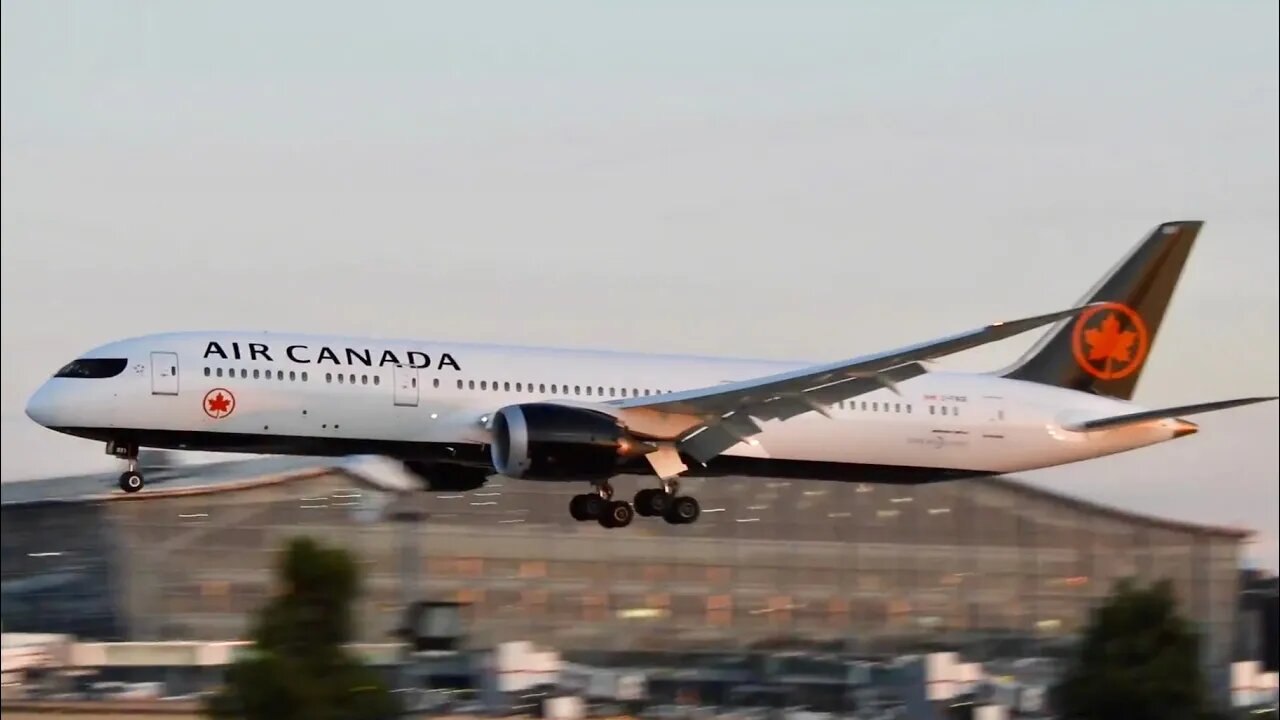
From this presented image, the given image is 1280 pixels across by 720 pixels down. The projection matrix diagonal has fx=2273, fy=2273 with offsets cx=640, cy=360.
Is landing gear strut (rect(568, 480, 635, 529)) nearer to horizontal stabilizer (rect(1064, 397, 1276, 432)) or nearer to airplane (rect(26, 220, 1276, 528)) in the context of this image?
airplane (rect(26, 220, 1276, 528))

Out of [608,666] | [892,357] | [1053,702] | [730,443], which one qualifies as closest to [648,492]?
[730,443]

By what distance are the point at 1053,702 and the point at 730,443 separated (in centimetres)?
891

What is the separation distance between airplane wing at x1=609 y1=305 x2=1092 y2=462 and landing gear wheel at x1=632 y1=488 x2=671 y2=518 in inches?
44.3

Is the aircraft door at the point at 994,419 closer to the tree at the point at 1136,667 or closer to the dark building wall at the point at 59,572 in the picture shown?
the tree at the point at 1136,667

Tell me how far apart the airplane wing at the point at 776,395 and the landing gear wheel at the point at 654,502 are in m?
1.13

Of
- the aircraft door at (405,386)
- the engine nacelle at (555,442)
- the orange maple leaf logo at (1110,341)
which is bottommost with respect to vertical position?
the engine nacelle at (555,442)

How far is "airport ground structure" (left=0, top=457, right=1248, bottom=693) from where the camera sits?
171 feet

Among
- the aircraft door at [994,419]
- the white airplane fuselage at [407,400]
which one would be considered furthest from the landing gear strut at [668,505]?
the aircraft door at [994,419]

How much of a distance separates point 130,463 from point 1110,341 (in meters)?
19.5

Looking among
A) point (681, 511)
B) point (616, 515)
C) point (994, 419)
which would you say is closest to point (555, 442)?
point (616, 515)

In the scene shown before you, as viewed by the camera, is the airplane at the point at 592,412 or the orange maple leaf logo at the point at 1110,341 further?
the orange maple leaf logo at the point at 1110,341

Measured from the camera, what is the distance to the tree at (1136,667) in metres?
43.3

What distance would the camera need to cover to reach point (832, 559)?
5606 cm

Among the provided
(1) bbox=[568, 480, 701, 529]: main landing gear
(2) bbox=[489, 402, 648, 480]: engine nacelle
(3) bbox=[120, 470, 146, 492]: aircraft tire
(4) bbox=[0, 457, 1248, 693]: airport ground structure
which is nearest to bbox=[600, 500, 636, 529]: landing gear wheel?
(1) bbox=[568, 480, 701, 529]: main landing gear
